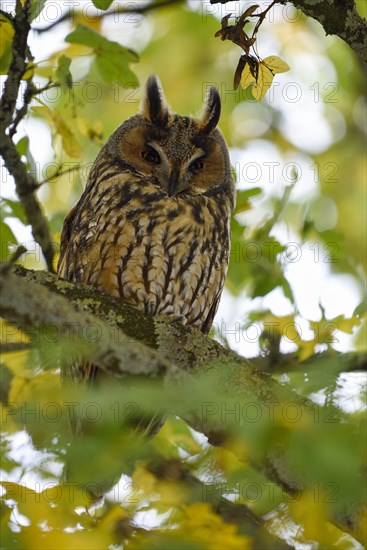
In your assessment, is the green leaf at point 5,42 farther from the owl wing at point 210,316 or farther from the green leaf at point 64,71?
the owl wing at point 210,316

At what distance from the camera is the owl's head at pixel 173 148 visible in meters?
3.88

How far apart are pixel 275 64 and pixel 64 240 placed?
62.1 inches

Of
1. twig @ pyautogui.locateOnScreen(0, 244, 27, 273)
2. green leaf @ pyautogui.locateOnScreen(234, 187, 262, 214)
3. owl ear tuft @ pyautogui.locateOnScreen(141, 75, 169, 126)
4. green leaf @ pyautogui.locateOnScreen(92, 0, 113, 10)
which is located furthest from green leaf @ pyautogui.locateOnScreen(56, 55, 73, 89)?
twig @ pyautogui.locateOnScreen(0, 244, 27, 273)

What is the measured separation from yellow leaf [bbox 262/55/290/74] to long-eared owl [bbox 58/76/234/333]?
1238mm

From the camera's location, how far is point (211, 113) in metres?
4.13

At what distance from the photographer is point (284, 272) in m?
3.90

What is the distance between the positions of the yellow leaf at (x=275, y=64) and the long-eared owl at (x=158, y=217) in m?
1.24

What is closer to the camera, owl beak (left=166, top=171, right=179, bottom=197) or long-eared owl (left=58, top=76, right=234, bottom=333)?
long-eared owl (left=58, top=76, right=234, bottom=333)

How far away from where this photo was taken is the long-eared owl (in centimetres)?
365

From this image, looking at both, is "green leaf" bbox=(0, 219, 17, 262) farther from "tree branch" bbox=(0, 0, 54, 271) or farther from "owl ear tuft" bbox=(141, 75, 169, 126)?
"owl ear tuft" bbox=(141, 75, 169, 126)

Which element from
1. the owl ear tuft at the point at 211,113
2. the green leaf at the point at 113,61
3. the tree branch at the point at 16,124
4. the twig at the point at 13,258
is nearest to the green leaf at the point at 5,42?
the tree branch at the point at 16,124

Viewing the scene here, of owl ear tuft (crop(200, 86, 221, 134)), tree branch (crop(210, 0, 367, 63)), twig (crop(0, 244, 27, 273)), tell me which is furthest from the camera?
owl ear tuft (crop(200, 86, 221, 134))

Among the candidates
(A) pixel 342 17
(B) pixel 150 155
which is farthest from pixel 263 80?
(B) pixel 150 155

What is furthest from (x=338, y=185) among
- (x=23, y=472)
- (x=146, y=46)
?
(x=23, y=472)
